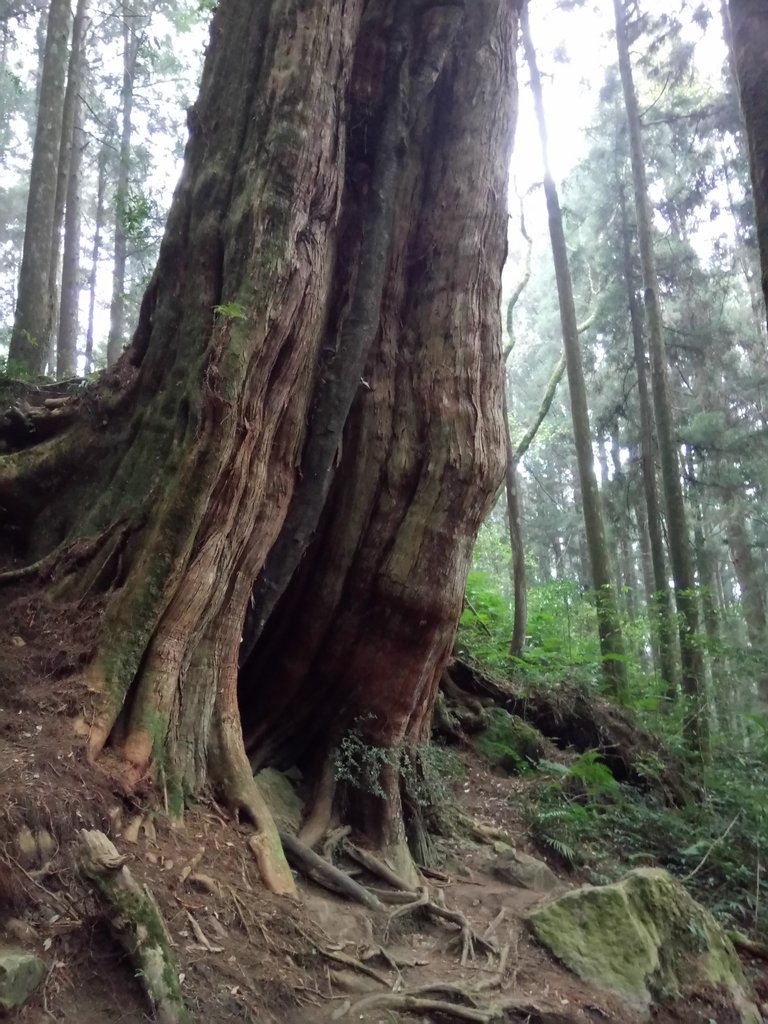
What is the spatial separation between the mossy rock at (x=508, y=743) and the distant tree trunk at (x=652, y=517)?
99.6 inches

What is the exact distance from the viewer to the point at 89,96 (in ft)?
65.8

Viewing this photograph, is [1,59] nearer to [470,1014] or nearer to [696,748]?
[696,748]

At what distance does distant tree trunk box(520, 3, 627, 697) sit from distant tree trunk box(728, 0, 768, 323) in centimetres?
671

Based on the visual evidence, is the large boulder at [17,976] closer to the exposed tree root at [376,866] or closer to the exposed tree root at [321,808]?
the exposed tree root at [321,808]

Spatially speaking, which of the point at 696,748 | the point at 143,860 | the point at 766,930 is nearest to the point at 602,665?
the point at 696,748

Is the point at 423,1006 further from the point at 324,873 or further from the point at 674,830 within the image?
the point at 674,830

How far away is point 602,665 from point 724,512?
8.45 metres

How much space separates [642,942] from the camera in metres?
4.98

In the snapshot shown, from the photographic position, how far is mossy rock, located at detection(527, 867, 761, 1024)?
4785 mm

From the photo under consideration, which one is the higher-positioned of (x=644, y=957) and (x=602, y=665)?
(x=602, y=665)

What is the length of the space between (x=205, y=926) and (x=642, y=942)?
3.00m

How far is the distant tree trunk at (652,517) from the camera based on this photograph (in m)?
10.3

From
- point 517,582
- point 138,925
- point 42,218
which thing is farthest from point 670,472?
point 138,925

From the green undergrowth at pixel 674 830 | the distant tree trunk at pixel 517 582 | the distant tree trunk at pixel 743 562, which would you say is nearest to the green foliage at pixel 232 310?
the green undergrowth at pixel 674 830
